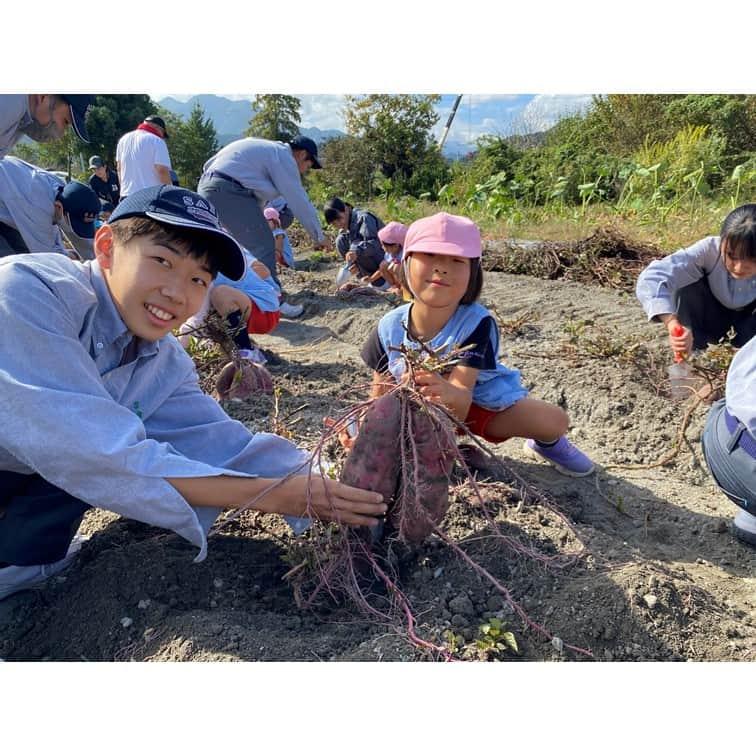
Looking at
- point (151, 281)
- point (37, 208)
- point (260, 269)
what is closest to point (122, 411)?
point (151, 281)

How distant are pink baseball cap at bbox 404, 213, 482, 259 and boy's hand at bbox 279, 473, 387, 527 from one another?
2.79 feet

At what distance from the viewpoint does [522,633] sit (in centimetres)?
151

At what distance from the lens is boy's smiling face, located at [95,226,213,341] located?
59.6 inches

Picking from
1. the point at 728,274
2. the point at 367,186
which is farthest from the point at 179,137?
the point at 728,274

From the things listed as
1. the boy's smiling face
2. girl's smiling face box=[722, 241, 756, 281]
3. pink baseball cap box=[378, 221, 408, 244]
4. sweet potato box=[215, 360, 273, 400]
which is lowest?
sweet potato box=[215, 360, 273, 400]

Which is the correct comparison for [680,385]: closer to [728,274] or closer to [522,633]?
[728,274]

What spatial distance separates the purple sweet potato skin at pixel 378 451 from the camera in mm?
1611

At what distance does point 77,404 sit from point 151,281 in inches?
14.3

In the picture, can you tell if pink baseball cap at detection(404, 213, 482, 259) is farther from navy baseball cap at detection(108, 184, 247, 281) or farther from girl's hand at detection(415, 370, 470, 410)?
navy baseball cap at detection(108, 184, 247, 281)

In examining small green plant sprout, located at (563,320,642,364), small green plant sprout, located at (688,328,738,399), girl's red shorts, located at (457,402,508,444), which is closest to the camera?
girl's red shorts, located at (457,402,508,444)

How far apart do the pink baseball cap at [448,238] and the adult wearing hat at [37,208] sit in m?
2.47

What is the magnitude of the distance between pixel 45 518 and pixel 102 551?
0.27 meters

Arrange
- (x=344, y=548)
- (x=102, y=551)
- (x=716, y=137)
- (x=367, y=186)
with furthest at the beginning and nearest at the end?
1. (x=367, y=186)
2. (x=716, y=137)
3. (x=102, y=551)
4. (x=344, y=548)

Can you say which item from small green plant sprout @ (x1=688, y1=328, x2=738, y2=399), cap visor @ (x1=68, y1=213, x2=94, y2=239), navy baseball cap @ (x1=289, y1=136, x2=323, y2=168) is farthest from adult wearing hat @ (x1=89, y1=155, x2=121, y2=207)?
small green plant sprout @ (x1=688, y1=328, x2=738, y2=399)
